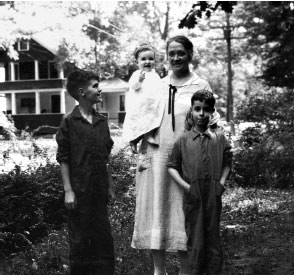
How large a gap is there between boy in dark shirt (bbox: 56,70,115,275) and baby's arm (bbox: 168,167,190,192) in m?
0.51

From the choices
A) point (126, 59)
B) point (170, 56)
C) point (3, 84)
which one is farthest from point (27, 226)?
point (3, 84)

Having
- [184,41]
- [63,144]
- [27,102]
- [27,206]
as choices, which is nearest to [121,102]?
[27,102]

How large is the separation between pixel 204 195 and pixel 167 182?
0.55 metres

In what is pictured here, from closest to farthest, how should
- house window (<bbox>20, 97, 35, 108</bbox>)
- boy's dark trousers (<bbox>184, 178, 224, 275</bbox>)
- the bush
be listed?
boy's dark trousers (<bbox>184, 178, 224, 275</bbox>) < the bush < house window (<bbox>20, 97, 35, 108</bbox>)

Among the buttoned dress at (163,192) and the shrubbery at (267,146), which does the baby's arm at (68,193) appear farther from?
the shrubbery at (267,146)

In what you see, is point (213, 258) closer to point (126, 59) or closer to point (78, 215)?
point (78, 215)

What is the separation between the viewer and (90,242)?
13.4ft

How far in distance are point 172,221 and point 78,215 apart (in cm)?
78

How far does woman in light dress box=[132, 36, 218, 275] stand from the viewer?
4348 mm

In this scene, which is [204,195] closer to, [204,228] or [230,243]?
[204,228]

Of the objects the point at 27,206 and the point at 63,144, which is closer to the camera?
the point at 63,144

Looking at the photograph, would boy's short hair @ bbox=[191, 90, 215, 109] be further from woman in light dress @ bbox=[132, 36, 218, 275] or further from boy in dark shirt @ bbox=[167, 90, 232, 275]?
woman in light dress @ bbox=[132, 36, 218, 275]

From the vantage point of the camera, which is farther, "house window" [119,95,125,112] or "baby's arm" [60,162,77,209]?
"house window" [119,95,125,112]

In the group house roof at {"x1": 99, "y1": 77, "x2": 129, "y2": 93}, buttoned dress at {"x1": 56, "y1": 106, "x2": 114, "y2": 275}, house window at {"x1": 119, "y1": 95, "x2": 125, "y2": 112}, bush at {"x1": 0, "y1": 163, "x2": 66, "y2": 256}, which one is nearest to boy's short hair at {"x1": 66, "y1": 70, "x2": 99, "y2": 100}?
buttoned dress at {"x1": 56, "y1": 106, "x2": 114, "y2": 275}
